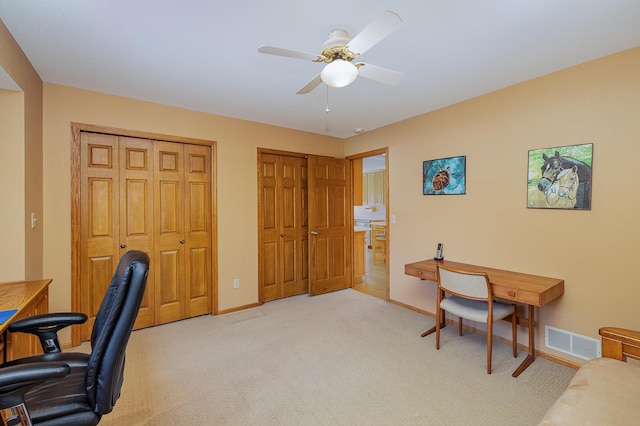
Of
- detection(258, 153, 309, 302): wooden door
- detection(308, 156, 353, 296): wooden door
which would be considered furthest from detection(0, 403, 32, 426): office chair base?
detection(308, 156, 353, 296): wooden door

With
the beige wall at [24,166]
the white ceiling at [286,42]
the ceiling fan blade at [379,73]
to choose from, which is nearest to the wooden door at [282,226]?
the white ceiling at [286,42]

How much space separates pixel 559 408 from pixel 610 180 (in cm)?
189

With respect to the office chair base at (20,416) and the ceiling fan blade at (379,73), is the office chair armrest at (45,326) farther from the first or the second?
the ceiling fan blade at (379,73)

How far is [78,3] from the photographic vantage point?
5.16ft

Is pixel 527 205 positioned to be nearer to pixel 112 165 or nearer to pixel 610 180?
pixel 610 180

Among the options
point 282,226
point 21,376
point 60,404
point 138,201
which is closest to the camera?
point 21,376

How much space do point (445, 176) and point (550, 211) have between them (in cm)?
105

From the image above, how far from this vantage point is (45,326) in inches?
59.5

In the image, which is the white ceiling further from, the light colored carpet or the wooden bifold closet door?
the light colored carpet

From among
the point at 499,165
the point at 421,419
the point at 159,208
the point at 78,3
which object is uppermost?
the point at 78,3

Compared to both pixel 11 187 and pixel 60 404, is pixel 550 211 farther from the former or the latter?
pixel 11 187

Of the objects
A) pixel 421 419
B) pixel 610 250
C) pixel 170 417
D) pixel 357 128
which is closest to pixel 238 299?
pixel 170 417

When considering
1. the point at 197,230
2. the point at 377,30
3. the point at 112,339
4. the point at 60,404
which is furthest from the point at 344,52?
the point at 197,230

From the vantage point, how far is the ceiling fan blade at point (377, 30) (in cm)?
130
